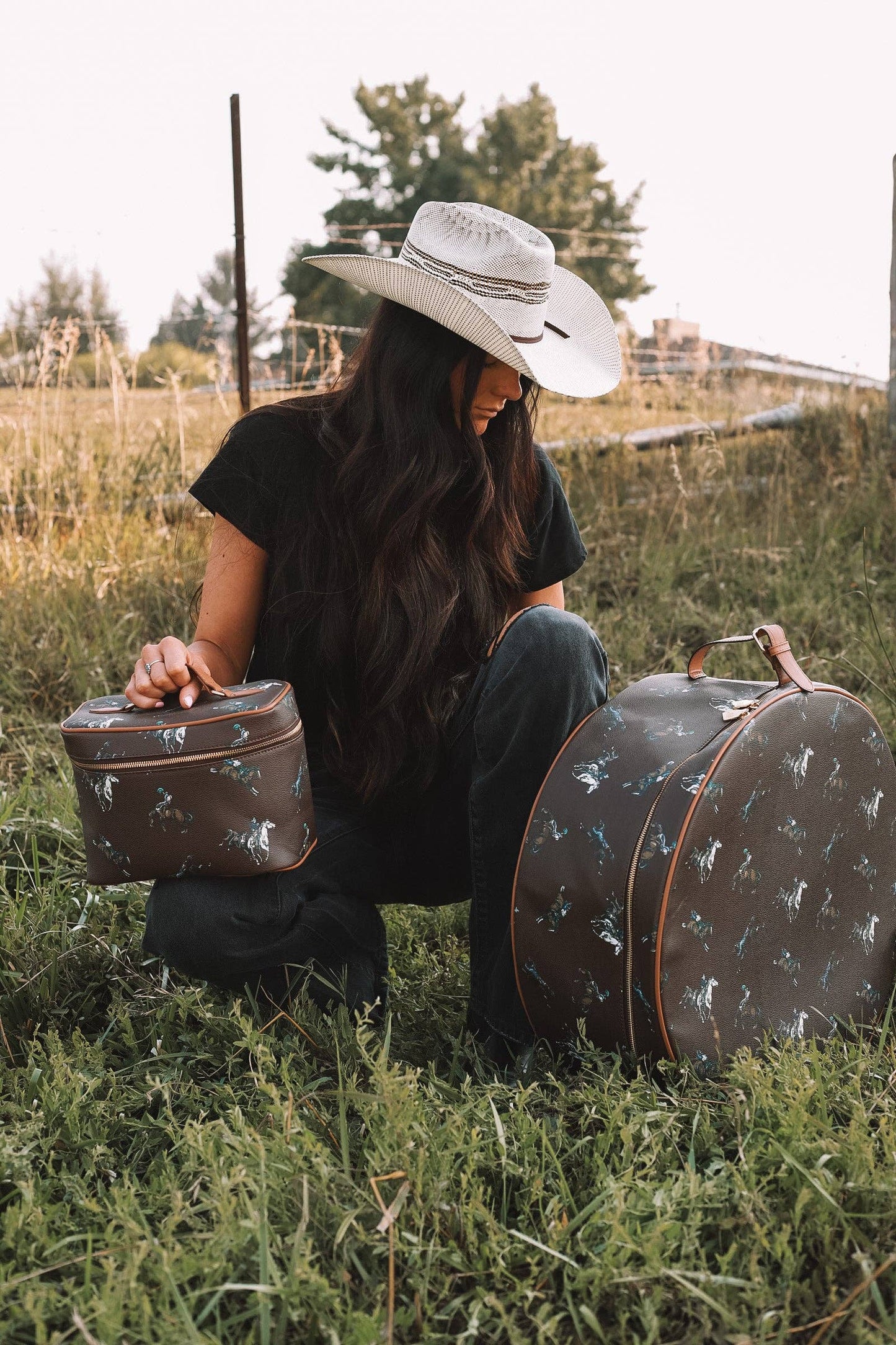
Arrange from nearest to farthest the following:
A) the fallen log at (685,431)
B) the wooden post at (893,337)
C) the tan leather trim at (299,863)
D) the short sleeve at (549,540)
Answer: the tan leather trim at (299,863)
the short sleeve at (549,540)
the wooden post at (893,337)
the fallen log at (685,431)

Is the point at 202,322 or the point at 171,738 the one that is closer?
the point at 171,738

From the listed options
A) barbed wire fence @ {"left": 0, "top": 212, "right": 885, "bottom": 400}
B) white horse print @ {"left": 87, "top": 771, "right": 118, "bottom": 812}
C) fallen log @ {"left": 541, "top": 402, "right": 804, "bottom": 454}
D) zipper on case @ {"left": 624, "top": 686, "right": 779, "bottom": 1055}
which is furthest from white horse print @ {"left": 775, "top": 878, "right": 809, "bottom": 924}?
fallen log @ {"left": 541, "top": 402, "right": 804, "bottom": 454}

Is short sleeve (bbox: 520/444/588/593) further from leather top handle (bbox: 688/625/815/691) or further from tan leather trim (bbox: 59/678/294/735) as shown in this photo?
tan leather trim (bbox: 59/678/294/735)

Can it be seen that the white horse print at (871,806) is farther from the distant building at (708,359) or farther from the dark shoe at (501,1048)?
the distant building at (708,359)

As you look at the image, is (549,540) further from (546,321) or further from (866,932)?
(866,932)

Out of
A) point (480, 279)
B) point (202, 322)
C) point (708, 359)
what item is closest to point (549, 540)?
point (480, 279)

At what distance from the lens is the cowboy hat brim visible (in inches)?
70.2

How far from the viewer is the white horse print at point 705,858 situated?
1.51 metres

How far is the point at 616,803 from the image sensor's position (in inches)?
61.6

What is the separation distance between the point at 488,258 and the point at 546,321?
38 centimetres

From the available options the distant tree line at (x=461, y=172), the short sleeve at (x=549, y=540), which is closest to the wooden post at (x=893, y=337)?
the short sleeve at (x=549, y=540)

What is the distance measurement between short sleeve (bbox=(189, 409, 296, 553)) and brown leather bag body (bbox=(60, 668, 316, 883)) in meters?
0.36

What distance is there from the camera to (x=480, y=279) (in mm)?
1863

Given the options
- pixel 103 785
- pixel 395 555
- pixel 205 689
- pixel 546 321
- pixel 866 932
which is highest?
pixel 546 321
